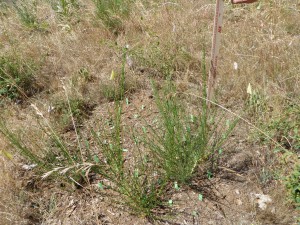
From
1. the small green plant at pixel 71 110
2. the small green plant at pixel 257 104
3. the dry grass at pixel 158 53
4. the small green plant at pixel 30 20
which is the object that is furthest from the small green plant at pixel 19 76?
the small green plant at pixel 257 104

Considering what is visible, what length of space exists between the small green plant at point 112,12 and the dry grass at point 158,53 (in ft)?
0.23

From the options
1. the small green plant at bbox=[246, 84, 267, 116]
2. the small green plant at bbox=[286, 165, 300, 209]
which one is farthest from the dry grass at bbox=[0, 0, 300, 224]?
the small green plant at bbox=[286, 165, 300, 209]

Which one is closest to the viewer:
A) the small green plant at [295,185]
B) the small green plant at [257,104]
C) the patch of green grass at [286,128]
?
the small green plant at [295,185]

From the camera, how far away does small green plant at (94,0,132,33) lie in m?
3.07

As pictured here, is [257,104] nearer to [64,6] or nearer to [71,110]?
[71,110]

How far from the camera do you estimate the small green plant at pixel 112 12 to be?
3072mm

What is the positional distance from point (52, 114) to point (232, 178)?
136 cm

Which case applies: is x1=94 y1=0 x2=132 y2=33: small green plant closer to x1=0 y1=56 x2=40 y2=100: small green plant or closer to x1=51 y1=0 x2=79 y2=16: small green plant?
x1=51 y1=0 x2=79 y2=16: small green plant

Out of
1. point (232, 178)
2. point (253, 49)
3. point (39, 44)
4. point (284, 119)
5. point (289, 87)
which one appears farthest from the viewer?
point (39, 44)

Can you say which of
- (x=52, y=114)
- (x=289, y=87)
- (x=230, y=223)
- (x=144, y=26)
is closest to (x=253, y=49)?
(x=289, y=87)

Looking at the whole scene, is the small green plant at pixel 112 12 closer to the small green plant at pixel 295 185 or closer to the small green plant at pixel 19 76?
the small green plant at pixel 19 76

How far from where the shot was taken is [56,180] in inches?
68.6

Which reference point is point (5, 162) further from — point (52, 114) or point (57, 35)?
point (57, 35)

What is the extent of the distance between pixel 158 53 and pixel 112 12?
0.90m
